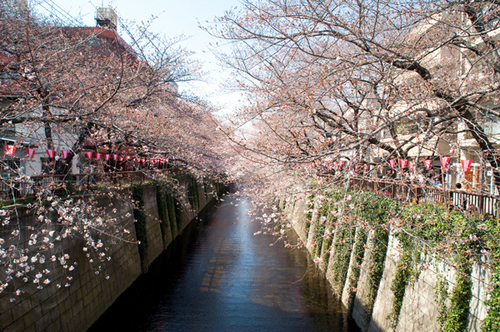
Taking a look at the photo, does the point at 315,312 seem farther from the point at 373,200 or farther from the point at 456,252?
the point at 456,252

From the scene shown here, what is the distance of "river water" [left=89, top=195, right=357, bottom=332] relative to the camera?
9.70 metres

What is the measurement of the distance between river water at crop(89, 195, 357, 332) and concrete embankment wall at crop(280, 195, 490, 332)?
73 centimetres

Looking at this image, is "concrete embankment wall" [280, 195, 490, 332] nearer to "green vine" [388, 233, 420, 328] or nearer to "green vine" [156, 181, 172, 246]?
"green vine" [388, 233, 420, 328]

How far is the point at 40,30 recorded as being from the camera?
8.84 m

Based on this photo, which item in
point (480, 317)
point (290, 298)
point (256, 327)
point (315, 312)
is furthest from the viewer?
point (290, 298)

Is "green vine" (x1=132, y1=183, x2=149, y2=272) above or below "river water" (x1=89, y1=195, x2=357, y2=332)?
above

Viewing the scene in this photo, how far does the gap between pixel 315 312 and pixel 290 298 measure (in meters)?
1.18

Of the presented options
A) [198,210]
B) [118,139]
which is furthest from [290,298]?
[198,210]

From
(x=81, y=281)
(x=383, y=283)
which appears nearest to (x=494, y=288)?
(x=383, y=283)

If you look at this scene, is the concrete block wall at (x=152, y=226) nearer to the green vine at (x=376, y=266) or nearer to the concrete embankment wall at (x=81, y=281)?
the concrete embankment wall at (x=81, y=281)

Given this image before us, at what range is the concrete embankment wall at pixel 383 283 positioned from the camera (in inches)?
217

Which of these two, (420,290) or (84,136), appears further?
(84,136)

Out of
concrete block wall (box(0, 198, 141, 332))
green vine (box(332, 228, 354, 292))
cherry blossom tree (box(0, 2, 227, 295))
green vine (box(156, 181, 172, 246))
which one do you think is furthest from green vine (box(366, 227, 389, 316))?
green vine (box(156, 181, 172, 246))

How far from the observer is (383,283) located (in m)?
8.65
